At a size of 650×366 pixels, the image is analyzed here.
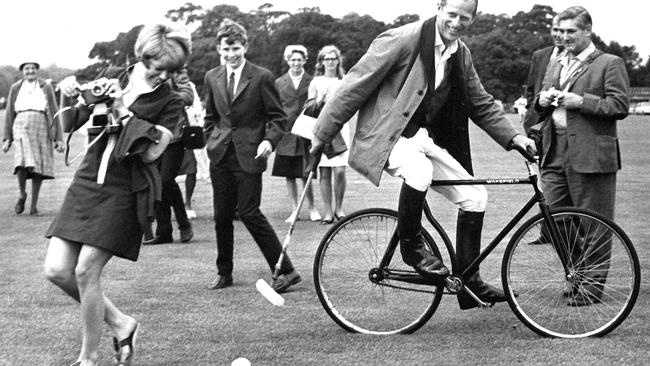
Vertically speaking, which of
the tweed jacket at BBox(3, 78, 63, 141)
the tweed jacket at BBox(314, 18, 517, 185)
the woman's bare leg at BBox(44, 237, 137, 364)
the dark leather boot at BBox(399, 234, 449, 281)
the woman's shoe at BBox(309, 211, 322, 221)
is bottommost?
the woman's shoe at BBox(309, 211, 322, 221)

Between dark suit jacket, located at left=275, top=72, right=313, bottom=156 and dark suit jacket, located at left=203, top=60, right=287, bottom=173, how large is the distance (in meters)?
4.97

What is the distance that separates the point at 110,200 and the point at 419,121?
6.56 ft

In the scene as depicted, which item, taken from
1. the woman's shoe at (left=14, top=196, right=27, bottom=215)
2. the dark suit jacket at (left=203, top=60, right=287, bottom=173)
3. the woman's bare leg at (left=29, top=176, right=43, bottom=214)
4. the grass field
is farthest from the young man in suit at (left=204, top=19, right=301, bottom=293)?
the woman's shoe at (left=14, top=196, right=27, bottom=215)

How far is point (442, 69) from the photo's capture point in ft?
22.2

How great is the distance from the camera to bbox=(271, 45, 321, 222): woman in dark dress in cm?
1422

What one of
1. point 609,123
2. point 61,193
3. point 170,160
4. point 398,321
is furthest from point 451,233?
point 61,193

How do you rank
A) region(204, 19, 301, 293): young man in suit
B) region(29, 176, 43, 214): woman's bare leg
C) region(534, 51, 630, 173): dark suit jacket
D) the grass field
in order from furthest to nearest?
1. region(29, 176, 43, 214): woman's bare leg
2. region(204, 19, 301, 293): young man in suit
3. region(534, 51, 630, 173): dark suit jacket
4. the grass field

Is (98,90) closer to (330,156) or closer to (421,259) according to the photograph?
(421,259)

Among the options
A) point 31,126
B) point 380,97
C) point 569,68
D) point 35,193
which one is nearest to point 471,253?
point 380,97

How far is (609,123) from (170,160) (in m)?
5.30

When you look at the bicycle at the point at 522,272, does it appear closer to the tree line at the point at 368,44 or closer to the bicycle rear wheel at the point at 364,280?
the bicycle rear wheel at the point at 364,280

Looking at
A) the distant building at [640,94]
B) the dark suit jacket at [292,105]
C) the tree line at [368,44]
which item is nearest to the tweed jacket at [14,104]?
the dark suit jacket at [292,105]

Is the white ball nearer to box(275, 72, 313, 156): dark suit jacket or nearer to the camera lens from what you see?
the camera lens

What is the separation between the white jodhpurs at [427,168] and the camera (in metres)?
A: 6.55
